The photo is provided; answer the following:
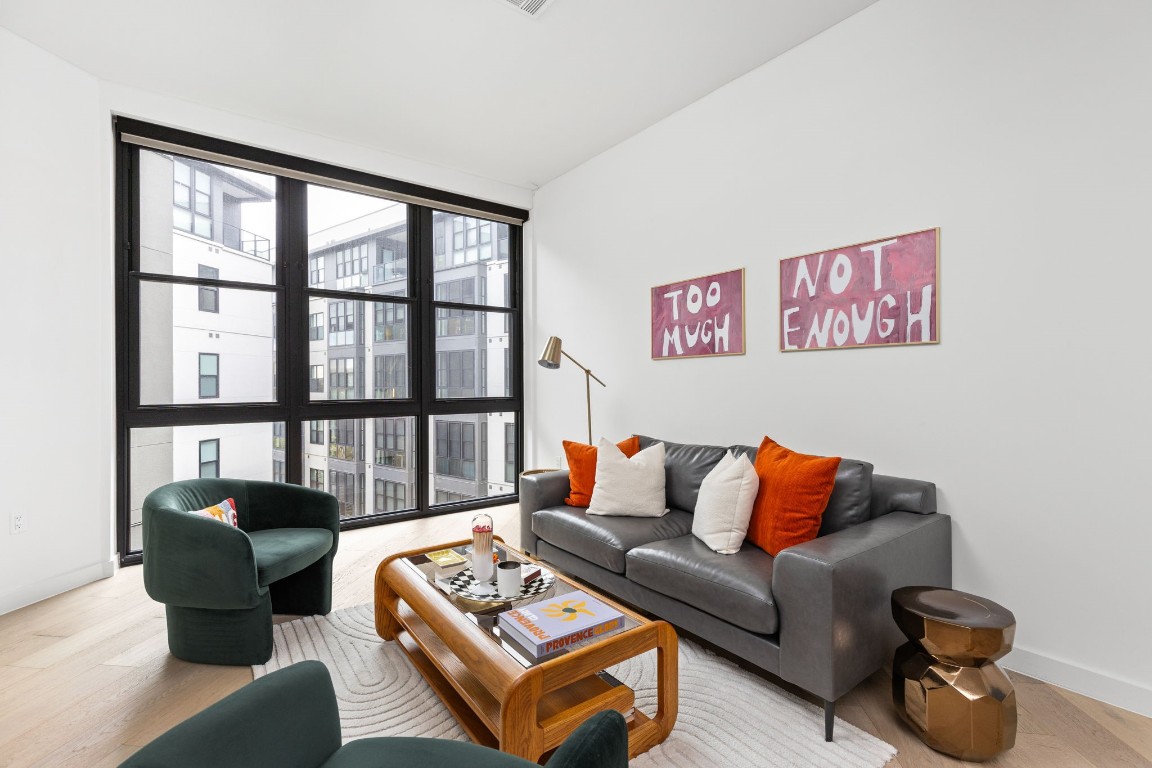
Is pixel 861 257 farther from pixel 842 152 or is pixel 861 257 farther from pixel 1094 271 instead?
pixel 1094 271

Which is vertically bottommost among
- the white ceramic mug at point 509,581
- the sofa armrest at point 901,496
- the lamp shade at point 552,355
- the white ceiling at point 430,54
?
the white ceramic mug at point 509,581

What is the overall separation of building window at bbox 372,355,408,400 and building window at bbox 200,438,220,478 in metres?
1.10

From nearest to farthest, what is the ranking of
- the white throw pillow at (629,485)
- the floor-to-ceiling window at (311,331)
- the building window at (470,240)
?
the white throw pillow at (629,485)
the floor-to-ceiling window at (311,331)
the building window at (470,240)

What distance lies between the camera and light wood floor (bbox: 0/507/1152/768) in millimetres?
1699

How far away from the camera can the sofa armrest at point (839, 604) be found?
1737mm

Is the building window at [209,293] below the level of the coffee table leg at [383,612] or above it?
above

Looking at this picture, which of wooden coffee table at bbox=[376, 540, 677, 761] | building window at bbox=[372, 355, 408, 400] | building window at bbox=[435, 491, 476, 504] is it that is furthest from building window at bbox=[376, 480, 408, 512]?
wooden coffee table at bbox=[376, 540, 677, 761]

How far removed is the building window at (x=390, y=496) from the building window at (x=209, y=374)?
1.33 m

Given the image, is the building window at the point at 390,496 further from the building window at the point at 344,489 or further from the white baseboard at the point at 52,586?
the white baseboard at the point at 52,586

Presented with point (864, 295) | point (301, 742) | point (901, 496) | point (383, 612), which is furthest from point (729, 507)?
point (301, 742)

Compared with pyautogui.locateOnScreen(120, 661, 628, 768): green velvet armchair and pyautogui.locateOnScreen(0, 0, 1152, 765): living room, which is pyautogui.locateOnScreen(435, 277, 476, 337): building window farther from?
pyautogui.locateOnScreen(120, 661, 628, 768): green velvet armchair

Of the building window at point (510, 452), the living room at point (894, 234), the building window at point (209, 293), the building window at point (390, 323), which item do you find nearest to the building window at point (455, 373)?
the building window at point (390, 323)

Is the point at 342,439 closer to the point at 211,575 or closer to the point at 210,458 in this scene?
the point at 210,458

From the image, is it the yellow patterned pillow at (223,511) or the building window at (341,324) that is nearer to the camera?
the yellow patterned pillow at (223,511)
